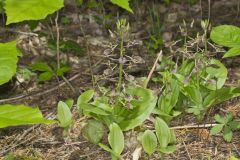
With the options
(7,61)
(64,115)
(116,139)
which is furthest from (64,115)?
(7,61)

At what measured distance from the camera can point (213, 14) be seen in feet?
13.4

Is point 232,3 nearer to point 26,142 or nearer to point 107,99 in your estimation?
point 107,99

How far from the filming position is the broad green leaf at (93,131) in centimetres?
234

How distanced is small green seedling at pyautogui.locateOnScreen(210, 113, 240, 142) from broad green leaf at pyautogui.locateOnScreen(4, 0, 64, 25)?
1.48m

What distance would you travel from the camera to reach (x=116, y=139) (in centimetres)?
221

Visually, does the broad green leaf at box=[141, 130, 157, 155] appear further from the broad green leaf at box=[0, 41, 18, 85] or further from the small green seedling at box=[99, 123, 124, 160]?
the broad green leaf at box=[0, 41, 18, 85]

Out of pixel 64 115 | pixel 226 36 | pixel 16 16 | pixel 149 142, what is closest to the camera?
pixel 16 16

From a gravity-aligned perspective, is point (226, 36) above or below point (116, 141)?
above

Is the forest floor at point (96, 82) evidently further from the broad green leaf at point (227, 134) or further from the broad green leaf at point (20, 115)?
the broad green leaf at point (20, 115)

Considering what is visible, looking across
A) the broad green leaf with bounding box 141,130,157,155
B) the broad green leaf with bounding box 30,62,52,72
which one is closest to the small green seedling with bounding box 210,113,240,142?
the broad green leaf with bounding box 141,130,157,155

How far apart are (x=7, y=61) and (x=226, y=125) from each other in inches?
61.0

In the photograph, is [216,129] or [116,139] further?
[216,129]

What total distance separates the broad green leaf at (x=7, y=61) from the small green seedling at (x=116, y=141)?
1041 mm

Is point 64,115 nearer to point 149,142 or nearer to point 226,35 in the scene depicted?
point 149,142
